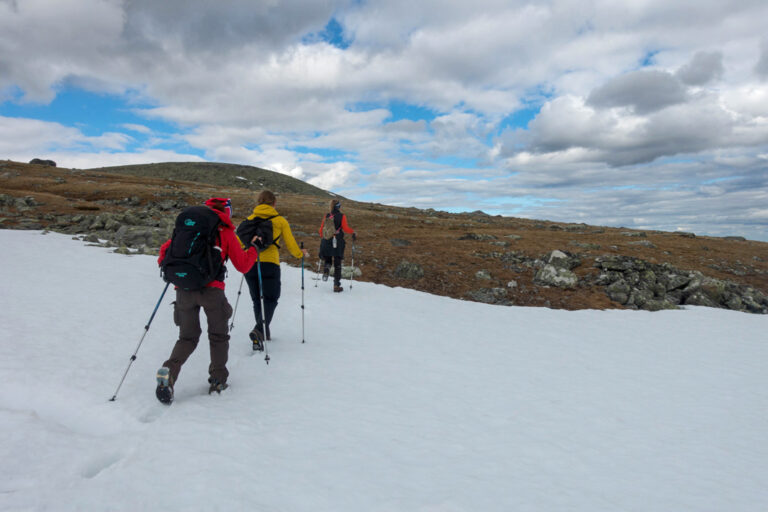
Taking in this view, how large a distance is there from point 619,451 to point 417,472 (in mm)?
3387

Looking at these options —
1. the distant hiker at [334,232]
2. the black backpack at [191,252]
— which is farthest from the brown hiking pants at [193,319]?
the distant hiker at [334,232]

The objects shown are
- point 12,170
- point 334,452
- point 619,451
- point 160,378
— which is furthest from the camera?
point 12,170

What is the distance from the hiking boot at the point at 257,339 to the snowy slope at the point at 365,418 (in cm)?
35

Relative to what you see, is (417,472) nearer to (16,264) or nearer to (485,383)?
(485,383)

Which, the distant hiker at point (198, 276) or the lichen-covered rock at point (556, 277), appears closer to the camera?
the distant hiker at point (198, 276)

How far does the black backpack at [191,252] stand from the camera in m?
5.18

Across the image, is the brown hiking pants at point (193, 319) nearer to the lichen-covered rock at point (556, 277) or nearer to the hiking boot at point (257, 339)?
the hiking boot at point (257, 339)

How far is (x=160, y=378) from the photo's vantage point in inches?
206

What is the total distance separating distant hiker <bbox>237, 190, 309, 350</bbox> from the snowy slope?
3.97 feet

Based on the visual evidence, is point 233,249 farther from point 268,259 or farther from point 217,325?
point 268,259

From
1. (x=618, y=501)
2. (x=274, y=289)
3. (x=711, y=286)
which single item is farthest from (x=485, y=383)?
(x=711, y=286)

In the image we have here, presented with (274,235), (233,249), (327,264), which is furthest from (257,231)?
(327,264)

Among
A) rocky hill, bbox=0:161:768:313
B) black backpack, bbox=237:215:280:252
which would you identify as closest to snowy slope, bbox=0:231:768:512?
black backpack, bbox=237:215:280:252

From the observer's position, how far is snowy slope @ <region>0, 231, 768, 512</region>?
380 centimetres
